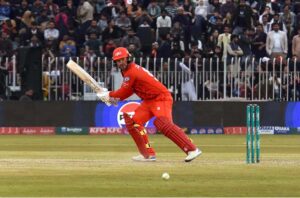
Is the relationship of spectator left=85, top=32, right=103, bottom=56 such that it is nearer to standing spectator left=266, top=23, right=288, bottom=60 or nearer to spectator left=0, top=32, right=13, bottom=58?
spectator left=0, top=32, right=13, bottom=58

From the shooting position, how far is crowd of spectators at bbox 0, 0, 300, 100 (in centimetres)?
3197

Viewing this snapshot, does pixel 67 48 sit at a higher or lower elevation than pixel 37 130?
higher

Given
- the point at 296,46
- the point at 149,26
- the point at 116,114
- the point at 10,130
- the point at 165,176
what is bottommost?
the point at 10,130

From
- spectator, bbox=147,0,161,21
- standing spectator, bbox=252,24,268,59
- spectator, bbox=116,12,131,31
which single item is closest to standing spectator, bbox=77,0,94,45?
spectator, bbox=116,12,131,31

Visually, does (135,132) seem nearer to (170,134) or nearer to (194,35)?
(170,134)

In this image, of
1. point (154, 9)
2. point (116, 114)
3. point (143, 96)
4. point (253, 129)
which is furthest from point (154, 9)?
point (253, 129)

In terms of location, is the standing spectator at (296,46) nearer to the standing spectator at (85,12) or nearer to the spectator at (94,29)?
the spectator at (94,29)

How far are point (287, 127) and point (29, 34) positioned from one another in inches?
349

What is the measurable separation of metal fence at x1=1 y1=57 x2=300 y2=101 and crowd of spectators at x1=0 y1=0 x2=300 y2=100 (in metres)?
0.48

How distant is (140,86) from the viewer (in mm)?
18484

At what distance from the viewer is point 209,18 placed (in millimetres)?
33750

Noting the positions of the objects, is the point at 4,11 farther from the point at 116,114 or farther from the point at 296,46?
the point at 296,46

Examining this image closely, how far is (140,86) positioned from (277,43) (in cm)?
1407

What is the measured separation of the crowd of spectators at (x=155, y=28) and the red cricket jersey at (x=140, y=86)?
12.5 m
